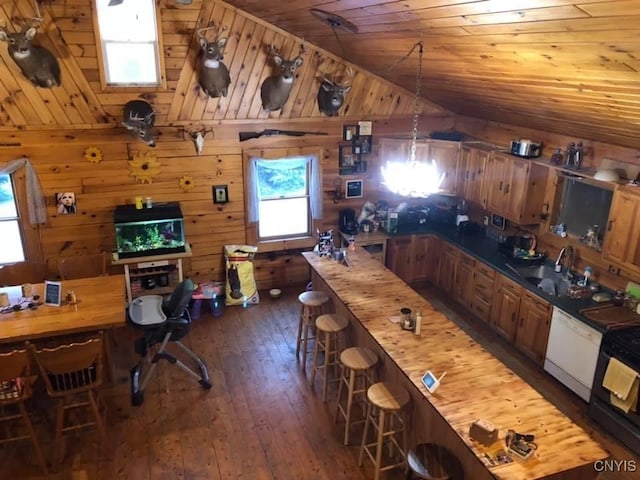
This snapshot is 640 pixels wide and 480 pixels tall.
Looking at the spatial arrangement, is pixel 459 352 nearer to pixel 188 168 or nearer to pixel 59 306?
pixel 59 306

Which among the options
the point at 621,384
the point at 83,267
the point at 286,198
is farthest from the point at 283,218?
the point at 621,384

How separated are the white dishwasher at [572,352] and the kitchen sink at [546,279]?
376 millimetres

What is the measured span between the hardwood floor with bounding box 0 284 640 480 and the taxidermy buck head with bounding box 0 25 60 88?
9.62 ft

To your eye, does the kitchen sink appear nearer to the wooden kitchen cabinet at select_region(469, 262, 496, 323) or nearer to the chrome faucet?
the chrome faucet

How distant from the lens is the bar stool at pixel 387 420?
3.67 meters

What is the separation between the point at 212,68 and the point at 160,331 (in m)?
2.85

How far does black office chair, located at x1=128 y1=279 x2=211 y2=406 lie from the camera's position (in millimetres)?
4852

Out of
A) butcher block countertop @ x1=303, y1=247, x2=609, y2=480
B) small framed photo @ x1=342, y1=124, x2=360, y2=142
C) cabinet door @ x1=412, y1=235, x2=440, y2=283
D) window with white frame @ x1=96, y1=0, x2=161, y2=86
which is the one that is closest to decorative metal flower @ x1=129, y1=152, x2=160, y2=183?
window with white frame @ x1=96, y1=0, x2=161, y2=86

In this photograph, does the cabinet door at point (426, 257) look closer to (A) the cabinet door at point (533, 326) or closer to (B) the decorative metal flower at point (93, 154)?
(A) the cabinet door at point (533, 326)

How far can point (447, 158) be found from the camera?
22.3 ft

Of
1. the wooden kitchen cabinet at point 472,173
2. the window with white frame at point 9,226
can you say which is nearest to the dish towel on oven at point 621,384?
the wooden kitchen cabinet at point 472,173

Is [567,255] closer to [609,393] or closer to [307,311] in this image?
[609,393]

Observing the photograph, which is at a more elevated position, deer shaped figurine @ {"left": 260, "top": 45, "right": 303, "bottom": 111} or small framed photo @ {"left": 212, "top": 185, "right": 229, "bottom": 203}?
deer shaped figurine @ {"left": 260, "top": 45, "right": 303, "bottom": 111}

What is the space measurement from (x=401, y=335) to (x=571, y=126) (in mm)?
2605
